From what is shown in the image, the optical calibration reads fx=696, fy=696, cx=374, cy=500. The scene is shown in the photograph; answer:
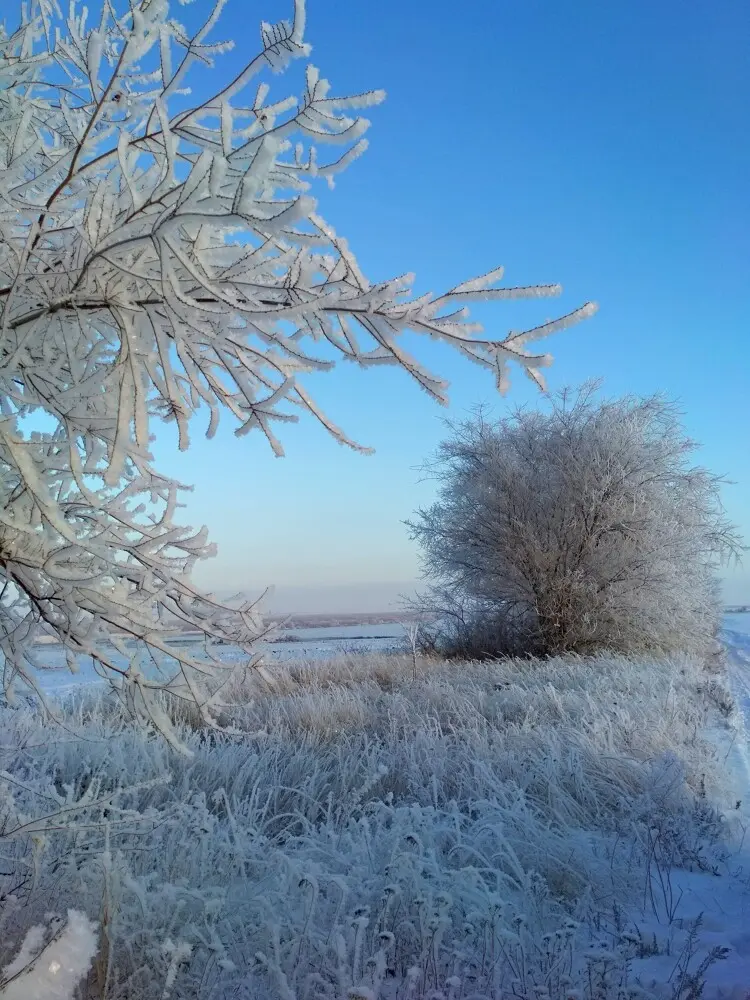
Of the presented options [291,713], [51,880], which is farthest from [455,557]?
[51,880]

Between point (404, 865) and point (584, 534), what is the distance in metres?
11.0

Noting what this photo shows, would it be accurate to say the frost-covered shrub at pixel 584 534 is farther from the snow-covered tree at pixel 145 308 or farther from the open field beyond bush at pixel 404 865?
the snow-covered tree at pixel 145 308

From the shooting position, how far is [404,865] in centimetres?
276

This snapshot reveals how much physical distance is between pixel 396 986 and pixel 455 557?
40.8 ft

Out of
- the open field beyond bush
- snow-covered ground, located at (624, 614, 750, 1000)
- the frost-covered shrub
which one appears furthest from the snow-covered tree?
the frost-covered shrub

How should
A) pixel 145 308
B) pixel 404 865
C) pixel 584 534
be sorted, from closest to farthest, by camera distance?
pixel 145 308 < pixel 404 865 < pixel 584 534

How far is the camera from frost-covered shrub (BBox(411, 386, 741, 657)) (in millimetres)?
12852

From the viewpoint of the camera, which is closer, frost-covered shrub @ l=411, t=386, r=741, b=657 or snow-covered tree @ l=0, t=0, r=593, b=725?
snow-covered tree @ l=0, t=0, r=593, b=725

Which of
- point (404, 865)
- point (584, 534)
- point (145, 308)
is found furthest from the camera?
point (584, 534)

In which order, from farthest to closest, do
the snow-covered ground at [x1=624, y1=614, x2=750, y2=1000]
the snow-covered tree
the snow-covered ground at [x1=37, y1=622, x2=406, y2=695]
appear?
the snow-covered ground at [x1=37, y1=622, x2=406, y2=695] < the snow-covered ground at [x1=624, y1=614, x2=750, y2=1000] < the snow-covered tree

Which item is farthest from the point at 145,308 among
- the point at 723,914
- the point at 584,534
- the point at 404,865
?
the point at 584,534

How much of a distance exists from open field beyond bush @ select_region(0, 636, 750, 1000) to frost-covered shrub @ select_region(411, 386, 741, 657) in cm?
715

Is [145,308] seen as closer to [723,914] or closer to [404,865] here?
[404,865]

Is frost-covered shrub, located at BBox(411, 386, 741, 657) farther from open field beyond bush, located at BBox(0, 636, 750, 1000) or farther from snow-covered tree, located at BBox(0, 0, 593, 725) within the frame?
snow-covered tree, located at BBox(0, 0, 593, 725)
